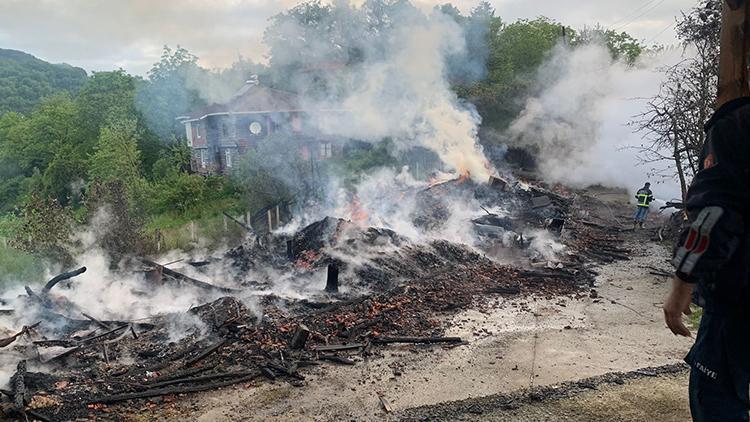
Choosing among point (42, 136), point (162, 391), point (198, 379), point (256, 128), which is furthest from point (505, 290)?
point (42, 136)

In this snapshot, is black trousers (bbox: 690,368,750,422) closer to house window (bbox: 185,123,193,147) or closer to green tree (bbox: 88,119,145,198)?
green tree (bbox: 88,119,145,198)

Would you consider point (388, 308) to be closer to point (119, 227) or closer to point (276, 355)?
point (276, 355)

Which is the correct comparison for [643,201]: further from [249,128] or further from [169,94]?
[169,94]

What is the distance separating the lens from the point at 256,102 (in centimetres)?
2750

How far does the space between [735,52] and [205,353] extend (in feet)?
23.1

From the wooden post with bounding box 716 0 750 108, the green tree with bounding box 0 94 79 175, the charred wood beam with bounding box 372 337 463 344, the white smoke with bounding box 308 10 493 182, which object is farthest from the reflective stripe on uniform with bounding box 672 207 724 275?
the green tree with bounding box 0 94 79 175

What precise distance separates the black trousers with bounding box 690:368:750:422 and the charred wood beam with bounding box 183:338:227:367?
20.7ft

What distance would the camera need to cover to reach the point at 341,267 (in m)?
11.0

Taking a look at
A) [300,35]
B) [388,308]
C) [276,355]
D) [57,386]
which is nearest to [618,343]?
[388,308]

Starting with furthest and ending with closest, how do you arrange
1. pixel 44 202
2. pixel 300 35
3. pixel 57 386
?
1. pixel 300 35
2. pixel 44 202
3. pixel 57 386

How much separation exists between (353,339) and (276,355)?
1248 mm

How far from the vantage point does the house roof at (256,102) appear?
85.5 feet

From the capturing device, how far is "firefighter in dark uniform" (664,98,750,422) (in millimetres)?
2180

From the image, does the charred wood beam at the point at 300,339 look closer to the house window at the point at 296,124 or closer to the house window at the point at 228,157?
the house window at the point at 296,124
